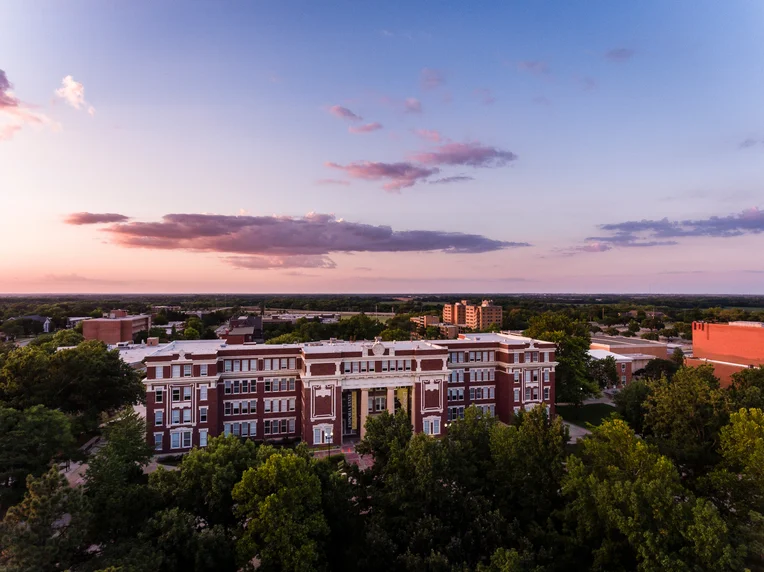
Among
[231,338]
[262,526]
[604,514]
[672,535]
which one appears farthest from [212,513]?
[231,338]

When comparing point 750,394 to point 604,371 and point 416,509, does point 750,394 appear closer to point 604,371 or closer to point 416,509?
point 416,509

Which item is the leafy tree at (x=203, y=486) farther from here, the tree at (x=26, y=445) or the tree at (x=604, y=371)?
the tree at (x=604, y=371)

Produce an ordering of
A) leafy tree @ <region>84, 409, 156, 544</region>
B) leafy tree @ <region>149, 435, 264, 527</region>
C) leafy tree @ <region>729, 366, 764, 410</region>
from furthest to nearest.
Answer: leafy tree @ <region>729, 366, 764, 410</region>, leafy tree @ <region>149, 435, 264, 527</region>, leafy tree @ <region>84, 409, 156, 544</region>

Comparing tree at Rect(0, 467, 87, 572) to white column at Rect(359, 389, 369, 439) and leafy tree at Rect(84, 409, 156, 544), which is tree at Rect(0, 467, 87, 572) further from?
white column at Rect(359, 389, 369, 439)

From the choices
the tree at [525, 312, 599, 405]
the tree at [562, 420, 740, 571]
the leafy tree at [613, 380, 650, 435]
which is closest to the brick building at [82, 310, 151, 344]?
the tree at [525, 312, 599, 405]

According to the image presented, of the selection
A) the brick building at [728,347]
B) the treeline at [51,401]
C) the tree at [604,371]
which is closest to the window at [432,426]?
the treeline at [51,401]

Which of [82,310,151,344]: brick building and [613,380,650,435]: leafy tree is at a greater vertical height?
[82,310,151,344]: brick building
